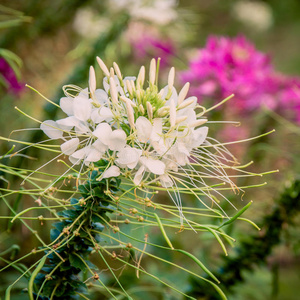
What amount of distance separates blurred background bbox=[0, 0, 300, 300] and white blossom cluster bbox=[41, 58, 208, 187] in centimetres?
21

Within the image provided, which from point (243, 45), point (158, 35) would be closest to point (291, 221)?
point (243, 45)

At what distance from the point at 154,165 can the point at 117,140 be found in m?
0.04

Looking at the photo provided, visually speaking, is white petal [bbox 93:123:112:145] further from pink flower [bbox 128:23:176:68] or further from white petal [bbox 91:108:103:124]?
pink flower [bbox 128:23:176:68]

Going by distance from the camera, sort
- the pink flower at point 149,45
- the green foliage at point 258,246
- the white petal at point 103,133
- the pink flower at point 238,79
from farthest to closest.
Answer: the pink flower at point 149,45 → the pink flower at point 238,79 → the green foliage at point 258,246 → the white petal at point 103,133

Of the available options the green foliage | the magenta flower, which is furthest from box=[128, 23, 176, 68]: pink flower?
the green foliage

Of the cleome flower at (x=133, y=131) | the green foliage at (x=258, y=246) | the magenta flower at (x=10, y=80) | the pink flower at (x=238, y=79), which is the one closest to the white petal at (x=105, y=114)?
the cleome flower at (x=133, y=131)

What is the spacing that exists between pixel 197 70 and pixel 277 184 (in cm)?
32

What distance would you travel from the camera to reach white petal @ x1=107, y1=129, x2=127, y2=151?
0.29m

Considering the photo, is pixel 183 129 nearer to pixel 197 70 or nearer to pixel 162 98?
pixel 162 98

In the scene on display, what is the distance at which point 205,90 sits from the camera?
733mm

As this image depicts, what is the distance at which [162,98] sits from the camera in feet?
1.14

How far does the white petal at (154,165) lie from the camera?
0.94 ft

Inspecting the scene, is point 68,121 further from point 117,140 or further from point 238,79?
point 238,79

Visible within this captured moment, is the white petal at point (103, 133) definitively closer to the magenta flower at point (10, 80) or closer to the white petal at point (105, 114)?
the white petal at point (105, 114)
